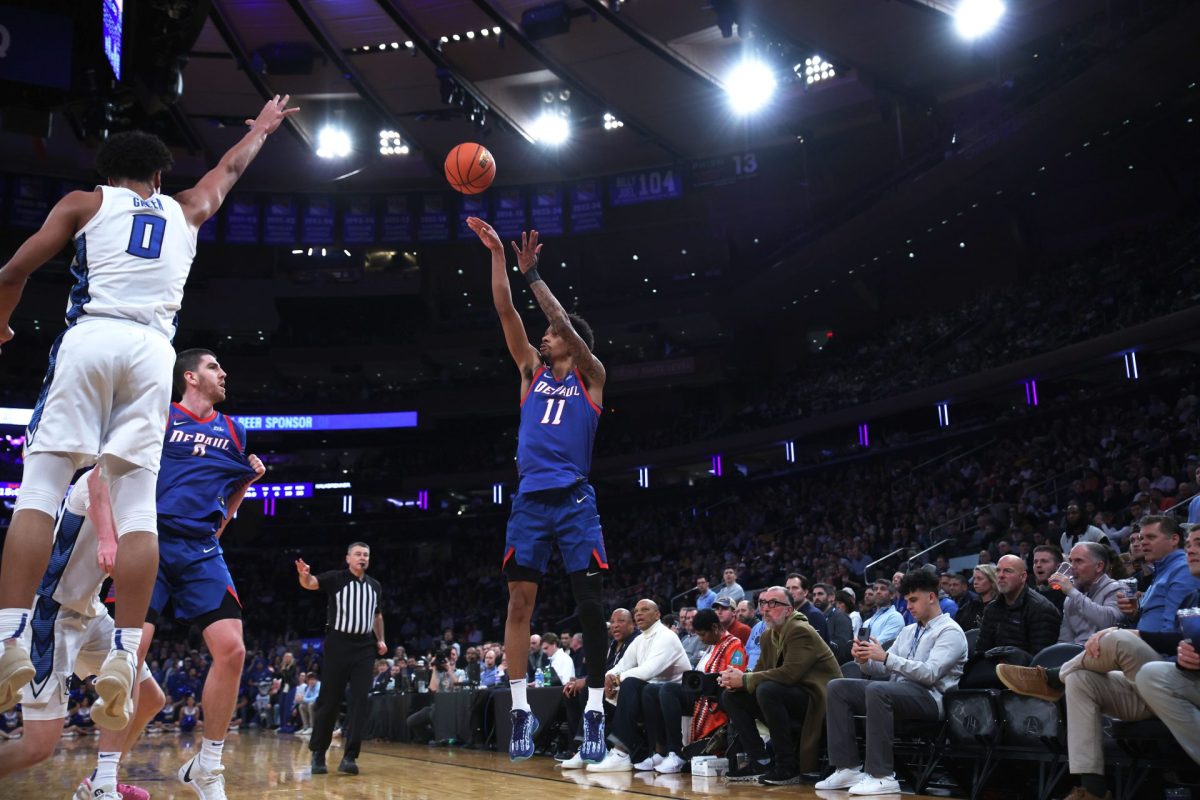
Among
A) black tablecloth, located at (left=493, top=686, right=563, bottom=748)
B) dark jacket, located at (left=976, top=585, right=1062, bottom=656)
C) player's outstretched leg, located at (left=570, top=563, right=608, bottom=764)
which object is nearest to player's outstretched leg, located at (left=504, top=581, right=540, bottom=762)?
player's outstretched leg, located at (left=570, top=563, right=608, bottom=764)

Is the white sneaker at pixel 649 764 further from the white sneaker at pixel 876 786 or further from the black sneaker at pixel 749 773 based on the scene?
the white sneaker at pixel 876 786

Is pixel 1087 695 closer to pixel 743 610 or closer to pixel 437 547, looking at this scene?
pixel 743 610

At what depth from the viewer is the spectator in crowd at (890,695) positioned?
224 inches

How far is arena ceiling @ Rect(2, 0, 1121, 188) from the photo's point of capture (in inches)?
800

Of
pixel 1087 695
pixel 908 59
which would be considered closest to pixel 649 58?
pixel 908 59

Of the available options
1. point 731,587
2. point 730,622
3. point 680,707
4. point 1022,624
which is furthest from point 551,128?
point 1022,624

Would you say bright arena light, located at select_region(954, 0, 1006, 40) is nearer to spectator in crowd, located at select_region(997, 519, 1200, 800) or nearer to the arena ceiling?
the arena ceiling

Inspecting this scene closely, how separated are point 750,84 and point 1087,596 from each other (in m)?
17.9

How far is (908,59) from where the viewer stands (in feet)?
71.4

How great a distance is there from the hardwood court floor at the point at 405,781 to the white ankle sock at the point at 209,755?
76 centimetres

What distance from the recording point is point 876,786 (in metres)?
5.57

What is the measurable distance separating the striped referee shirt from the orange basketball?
351 cm

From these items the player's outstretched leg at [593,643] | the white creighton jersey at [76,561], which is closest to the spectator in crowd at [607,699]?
the player's outstretched leg at [593,643]

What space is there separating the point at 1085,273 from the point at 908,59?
599cm
